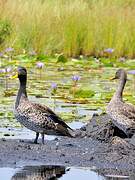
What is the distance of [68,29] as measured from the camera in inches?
826

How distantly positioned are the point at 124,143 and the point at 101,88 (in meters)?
5.10

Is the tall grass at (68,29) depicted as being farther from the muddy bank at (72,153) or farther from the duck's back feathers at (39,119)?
the muddy bank at (72,153)

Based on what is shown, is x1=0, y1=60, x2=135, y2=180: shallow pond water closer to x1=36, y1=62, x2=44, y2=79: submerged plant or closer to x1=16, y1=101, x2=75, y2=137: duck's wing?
x1=36, y1=62, x2=44, y2=79: submerged plant

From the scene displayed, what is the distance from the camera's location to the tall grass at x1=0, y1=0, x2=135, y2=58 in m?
20.5

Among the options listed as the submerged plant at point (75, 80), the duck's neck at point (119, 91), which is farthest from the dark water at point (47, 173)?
the submerged plant at point (75, 80)

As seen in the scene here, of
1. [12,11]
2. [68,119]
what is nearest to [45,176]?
[68,119]

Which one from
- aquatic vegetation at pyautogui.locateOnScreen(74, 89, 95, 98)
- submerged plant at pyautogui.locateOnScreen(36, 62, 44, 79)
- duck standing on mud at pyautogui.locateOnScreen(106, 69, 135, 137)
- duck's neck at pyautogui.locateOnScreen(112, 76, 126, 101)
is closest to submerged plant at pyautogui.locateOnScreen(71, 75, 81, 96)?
aquatic vegetation at pyautogui.locateOnScreen(74, 89, 95, 98)

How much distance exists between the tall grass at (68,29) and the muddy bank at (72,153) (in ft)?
32.6

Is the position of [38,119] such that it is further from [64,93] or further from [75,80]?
[75,80]

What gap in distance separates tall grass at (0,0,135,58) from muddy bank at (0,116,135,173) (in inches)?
391

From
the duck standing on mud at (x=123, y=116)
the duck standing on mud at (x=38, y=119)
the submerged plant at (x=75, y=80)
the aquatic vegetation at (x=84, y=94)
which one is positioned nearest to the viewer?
the duck standing on mud at (x=38, y=119)

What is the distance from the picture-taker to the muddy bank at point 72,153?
30.9 feet

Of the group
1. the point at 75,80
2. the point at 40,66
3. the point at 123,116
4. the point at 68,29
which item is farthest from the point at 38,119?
the point at 68,29

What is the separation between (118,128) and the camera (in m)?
11.2
